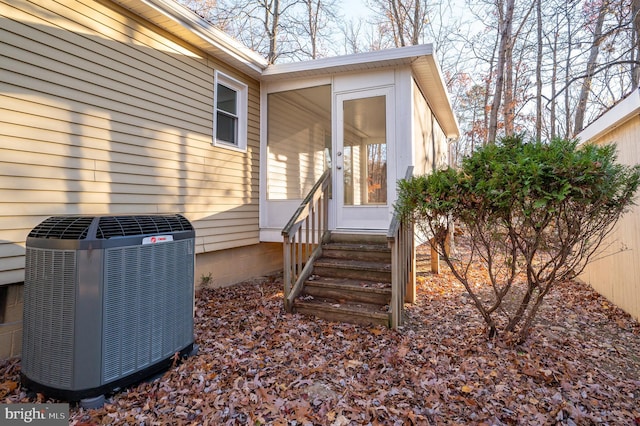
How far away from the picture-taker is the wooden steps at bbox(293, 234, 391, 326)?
3822 mm

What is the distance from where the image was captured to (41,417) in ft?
7.07

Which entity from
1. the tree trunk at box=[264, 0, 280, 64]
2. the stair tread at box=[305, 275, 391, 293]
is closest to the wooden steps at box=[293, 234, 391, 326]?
the stair tread at box=[305, 275, 391, 293]

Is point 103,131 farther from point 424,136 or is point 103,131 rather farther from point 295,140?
point 424,136

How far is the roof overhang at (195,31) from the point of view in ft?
12.9

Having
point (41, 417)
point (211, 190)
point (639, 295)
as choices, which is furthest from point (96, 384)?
point (639, 295)

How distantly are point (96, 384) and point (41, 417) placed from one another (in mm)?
376

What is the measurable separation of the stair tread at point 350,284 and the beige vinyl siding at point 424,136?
240 cm

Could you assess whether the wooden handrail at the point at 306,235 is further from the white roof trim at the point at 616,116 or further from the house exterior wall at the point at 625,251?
the house exterior wall at the point at 625,251

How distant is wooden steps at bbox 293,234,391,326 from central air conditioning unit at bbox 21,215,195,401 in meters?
1.93

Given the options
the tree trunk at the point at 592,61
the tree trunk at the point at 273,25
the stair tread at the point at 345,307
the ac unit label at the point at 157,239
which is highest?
the tree trunk at the point at 273,25

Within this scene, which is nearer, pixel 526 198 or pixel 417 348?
pixel 526 198

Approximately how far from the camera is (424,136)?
673 cm

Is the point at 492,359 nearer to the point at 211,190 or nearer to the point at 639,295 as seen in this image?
the point at 639,295
